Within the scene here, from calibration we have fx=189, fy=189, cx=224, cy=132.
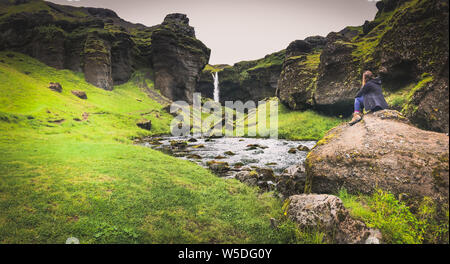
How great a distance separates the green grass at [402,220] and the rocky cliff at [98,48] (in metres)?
93.7

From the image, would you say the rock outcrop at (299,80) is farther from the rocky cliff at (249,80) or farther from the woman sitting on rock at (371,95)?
the rocky cliff at (249,80)

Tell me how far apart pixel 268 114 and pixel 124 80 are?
3119 inches

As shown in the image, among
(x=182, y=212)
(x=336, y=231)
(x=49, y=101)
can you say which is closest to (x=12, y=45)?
(x=49, y=101)

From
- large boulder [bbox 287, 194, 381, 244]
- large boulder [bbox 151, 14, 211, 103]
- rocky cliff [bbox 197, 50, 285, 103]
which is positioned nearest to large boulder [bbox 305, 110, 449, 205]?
large boulder [bbox 287, 194, 381, 244]

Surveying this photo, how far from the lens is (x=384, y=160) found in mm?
6270

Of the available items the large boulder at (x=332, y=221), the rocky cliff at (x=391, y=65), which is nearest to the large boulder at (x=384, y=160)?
the rocky cliff at (x=391, y=65)

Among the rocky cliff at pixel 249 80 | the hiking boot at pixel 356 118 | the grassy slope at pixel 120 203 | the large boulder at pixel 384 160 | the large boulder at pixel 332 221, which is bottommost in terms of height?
the grassy slope at pixel 120 203

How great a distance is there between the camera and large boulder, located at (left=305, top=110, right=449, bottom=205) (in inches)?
203

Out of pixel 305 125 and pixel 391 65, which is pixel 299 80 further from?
pixel 391 65

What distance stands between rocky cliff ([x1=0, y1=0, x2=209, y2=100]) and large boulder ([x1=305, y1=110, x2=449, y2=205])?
91.6 meters

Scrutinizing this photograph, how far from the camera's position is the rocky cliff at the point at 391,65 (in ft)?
22.9

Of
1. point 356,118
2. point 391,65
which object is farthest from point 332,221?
point 391,65

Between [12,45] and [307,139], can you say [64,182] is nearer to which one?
[307,139]

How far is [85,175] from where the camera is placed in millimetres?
10148
